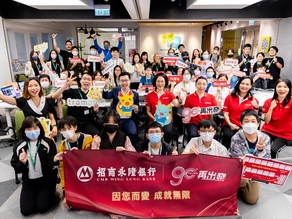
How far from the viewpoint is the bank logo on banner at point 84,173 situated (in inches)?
87.0

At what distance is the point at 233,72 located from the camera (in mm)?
4371

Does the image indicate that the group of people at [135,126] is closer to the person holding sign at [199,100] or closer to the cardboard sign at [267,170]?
the person holding sign at [199,100]

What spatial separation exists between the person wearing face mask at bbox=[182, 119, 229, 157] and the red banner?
325mm

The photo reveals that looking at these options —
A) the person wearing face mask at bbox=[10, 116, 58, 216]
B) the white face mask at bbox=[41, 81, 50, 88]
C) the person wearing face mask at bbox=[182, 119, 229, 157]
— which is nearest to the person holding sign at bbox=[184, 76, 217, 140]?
the person wearing face mask at bbox=[182, 119, 229, 157]

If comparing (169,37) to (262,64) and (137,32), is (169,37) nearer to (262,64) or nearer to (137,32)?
(137,32)

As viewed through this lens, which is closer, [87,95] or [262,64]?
[87,95]

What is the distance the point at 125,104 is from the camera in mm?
3480

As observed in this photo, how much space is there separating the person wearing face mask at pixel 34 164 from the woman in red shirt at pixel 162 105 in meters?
1.63

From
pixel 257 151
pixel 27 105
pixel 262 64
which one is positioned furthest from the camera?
pixel 262 64

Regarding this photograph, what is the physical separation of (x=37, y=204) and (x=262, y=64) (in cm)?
593

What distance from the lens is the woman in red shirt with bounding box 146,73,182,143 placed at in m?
3.43

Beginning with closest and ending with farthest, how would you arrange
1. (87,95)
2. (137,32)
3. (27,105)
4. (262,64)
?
(27,105), (87,95), (262,64), (137,32)

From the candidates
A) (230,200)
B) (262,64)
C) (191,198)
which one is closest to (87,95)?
(191,198)

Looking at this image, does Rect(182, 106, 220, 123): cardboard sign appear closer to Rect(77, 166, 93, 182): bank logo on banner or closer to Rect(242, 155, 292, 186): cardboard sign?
Rect(242, 155, 292, 186): cardboard sign
